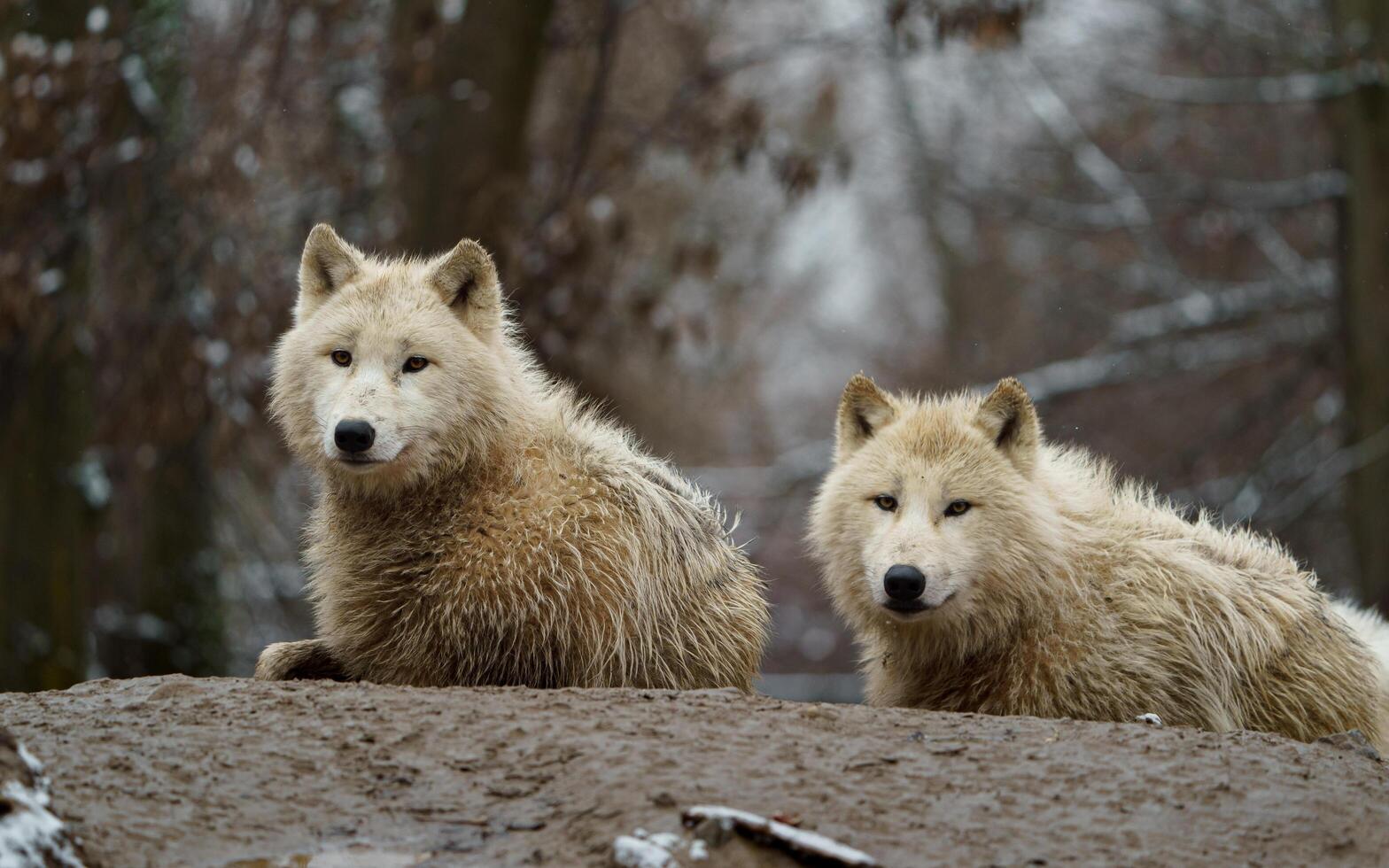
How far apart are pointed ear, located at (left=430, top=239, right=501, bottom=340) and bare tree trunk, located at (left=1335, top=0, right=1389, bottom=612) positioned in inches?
431

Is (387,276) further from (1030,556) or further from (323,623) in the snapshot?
(1030,556)

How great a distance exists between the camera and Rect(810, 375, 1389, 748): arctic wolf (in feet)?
21.0

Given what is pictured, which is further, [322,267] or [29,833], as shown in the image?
[322,267]

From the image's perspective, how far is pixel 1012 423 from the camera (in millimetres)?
7023

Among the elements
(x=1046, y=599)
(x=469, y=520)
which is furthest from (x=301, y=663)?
(x=1046, y=599)

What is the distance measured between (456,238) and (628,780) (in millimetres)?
9737

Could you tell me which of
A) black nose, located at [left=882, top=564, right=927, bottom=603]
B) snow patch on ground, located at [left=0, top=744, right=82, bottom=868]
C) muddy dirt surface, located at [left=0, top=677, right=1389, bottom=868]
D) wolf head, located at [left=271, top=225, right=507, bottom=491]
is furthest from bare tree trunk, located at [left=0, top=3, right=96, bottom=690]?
snow patch on ground, located at [left=0, top=744, right=82, bottom=868]

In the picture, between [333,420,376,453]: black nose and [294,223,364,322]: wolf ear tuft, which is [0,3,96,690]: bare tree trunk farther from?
[333,420,376,453]: black nose

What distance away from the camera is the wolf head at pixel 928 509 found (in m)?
6.49

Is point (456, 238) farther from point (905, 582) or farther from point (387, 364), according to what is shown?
point (905, 582)

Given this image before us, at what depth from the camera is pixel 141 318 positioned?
46.0 ft

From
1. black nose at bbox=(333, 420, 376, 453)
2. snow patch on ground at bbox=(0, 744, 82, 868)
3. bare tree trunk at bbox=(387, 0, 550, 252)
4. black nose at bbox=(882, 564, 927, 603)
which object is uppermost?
bare tree trunk at bbox=(387, 0, 550, 252)

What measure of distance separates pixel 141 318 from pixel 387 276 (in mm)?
8302

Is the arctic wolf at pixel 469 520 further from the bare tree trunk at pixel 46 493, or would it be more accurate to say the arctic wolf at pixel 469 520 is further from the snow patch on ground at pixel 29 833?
the bare tree trunk at pixel 46 493
